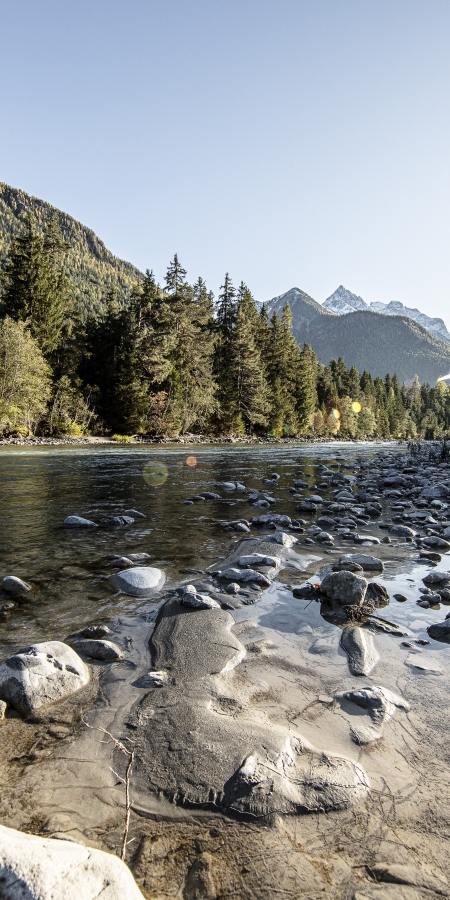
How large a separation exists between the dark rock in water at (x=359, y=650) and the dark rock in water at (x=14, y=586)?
3393 millimetres

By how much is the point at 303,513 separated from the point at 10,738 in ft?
25.7

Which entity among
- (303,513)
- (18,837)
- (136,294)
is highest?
(136,294)

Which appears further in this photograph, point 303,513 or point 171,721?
point 303,513

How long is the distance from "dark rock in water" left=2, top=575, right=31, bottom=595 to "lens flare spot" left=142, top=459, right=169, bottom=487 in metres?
8.64

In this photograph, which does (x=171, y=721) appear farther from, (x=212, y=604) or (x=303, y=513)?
(x=303, y=513)

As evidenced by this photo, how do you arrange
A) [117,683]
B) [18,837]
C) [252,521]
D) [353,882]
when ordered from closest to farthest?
[18,837]
[353,882]
[117,683]
[252,521]

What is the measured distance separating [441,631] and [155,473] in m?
13.5

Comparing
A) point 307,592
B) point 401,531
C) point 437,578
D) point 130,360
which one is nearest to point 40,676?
point 307,592

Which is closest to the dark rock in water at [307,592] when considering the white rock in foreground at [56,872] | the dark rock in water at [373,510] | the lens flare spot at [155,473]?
the white rock in foreground at [56,872]

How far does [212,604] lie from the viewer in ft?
14.5

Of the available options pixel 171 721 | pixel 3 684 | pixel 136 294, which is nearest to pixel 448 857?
pixel 171 721

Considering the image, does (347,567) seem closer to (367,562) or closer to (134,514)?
(367,562)

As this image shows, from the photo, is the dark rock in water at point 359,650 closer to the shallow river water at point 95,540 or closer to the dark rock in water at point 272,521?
the shallow river water at point 95,540

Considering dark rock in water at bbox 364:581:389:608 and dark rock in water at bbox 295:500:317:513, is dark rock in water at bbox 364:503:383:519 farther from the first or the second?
dark rock in water at bbox 364:581:389:608
